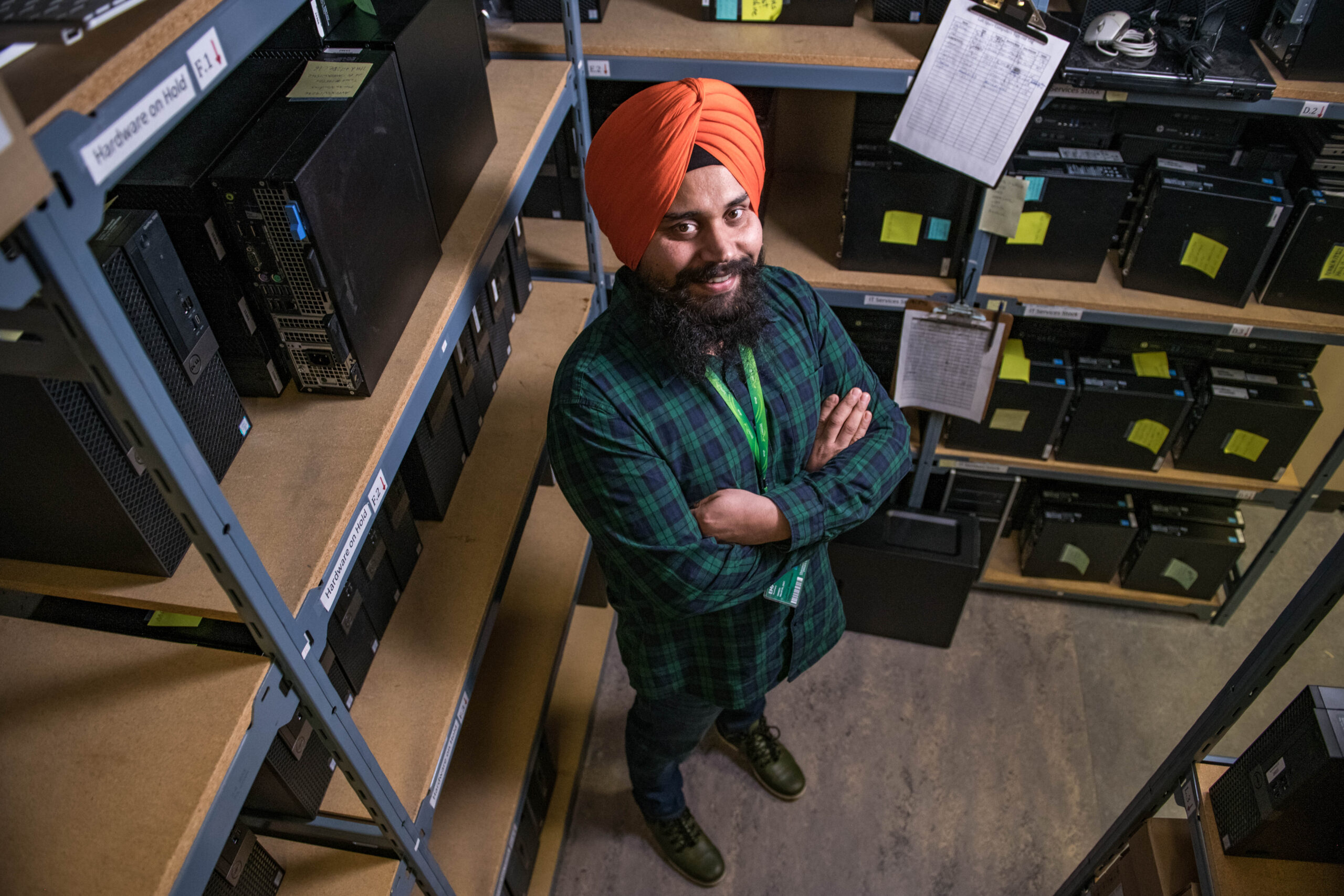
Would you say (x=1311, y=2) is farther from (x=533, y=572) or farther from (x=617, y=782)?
(x=617, y=782)

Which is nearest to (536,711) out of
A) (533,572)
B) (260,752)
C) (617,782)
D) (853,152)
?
(533,572)

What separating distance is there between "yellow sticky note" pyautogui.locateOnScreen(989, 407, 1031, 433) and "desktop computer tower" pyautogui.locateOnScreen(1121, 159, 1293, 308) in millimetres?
449

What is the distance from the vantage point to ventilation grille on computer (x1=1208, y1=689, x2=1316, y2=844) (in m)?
1.32

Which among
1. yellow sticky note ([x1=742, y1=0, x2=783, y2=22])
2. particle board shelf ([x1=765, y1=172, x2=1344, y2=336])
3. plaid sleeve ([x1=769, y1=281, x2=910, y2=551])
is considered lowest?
particle board shelf ([x1=765, y1=172, x2=1344, y2=336])

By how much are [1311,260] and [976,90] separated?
972mm

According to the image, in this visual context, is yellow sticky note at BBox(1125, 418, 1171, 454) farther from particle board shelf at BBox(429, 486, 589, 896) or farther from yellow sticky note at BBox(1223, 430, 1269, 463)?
particle board shelf at BBox(429, 486, 589, 896)

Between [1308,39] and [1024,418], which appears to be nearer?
[1308,39]

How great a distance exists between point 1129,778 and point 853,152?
75.9 inches

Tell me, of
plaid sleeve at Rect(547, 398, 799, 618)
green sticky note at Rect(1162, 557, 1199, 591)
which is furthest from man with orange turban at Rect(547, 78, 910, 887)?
green sticky note at Rect(1162, 557, 1199, 591)

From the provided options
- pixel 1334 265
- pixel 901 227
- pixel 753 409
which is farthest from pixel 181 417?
pixel 1334 265

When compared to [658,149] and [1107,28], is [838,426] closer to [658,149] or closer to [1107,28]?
[658,149]

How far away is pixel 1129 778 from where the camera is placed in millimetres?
2445

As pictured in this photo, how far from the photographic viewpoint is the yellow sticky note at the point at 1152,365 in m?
2.35

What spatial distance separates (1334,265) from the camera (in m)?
2.04
